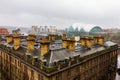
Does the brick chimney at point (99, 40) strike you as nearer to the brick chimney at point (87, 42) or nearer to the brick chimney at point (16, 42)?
the brick chimney at point (87, 42)

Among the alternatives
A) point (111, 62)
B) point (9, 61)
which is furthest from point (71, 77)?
point (111, 62)

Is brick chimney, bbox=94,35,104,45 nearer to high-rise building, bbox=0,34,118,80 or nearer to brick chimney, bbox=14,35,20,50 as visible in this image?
high-rise building, bbox=0,34,118,80

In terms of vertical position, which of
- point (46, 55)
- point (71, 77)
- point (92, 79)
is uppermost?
point (46, 55)

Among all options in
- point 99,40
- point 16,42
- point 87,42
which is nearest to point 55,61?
point 16,42

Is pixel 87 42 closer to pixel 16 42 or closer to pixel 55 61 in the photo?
pixel 16 42

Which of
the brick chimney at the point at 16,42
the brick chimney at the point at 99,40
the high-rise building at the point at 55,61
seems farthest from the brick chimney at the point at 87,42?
the brick chimney at the point at 16,42

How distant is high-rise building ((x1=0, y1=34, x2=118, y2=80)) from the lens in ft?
101

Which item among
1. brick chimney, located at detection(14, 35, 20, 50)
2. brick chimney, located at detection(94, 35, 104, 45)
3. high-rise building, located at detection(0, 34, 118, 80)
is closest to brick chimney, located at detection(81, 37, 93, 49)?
high-rise building, located at detection(0, 34, 118, 80)

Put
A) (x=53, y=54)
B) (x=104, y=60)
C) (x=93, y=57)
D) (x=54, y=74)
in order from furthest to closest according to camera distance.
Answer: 1. (x=104, y=60)
2. (x=93, y=57)
3. (x=53, y=54)
4. (x=54, y=74)

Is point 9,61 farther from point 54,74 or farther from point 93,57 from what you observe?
point 93,57

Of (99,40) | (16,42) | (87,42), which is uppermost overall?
(16,42)

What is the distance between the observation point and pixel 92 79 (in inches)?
1698

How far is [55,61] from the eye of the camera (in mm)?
29953

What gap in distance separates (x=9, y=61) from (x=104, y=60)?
101ft
